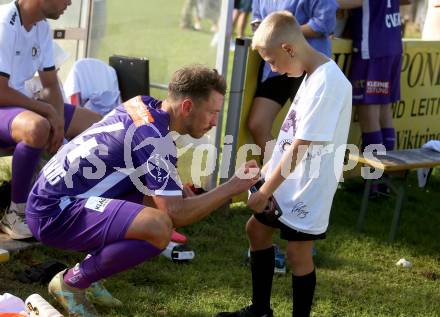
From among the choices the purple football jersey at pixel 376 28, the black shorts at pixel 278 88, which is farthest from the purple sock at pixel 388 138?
the black shorts at pixel 278 88

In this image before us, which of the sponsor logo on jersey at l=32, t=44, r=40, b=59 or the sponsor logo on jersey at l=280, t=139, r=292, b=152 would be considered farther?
the sponsor logo on jersey at l=32, t=44, r=40, b=59

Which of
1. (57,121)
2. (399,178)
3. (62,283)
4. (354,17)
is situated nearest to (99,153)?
(62,283)

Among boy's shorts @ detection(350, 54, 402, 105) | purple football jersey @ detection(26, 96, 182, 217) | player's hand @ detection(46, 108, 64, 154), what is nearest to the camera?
purple football jersey @ detection(26, 96, 182, 217)

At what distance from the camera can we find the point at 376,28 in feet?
20.4

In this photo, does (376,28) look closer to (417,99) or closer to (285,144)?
(417,99)

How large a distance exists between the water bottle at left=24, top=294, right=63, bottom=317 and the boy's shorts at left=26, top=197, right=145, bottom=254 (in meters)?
0.41

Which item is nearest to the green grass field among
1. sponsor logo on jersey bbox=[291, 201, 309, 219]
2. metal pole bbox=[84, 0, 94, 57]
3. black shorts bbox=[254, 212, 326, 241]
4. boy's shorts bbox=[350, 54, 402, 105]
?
metal pole bbox=[84, 0, 94, 57]

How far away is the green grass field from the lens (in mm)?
4211

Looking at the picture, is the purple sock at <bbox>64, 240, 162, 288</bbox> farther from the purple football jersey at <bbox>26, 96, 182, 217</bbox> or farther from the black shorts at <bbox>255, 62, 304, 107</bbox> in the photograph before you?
the black shorts at <bbox>255, 62, 304, 107</bbox>

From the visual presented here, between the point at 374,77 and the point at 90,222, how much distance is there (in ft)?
11.4

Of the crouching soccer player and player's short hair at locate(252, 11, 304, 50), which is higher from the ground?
player's short hair at locate(252, 11, 304, 50)

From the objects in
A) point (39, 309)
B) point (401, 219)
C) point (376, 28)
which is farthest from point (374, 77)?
point (39, 309)

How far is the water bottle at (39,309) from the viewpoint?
121 inches

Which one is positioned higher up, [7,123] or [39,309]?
[7,123]
